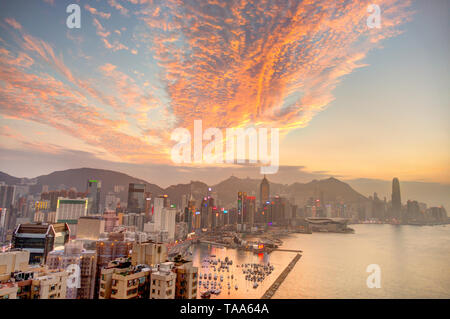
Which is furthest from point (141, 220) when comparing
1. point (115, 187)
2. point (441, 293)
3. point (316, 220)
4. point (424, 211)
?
point (424, 211)

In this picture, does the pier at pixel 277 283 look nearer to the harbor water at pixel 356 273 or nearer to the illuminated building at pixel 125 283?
the harbor water at pixel 356 273

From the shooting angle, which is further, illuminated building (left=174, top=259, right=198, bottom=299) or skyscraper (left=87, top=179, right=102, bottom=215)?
skyscraper (left=87, top=179, right=102, bottom=215)

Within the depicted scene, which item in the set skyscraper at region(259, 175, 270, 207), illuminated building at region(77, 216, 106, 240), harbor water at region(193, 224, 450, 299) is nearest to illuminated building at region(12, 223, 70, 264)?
harbor water at region(193, 224, 450, 299)

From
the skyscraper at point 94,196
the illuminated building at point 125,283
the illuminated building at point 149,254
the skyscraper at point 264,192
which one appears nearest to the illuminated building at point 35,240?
the illuminated building at point 149,254

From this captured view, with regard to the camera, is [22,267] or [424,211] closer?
[22,267]

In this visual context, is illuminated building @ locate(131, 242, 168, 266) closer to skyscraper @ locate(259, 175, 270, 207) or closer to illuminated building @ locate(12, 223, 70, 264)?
illuminated building @ locate(12, 223, 70, 264)
